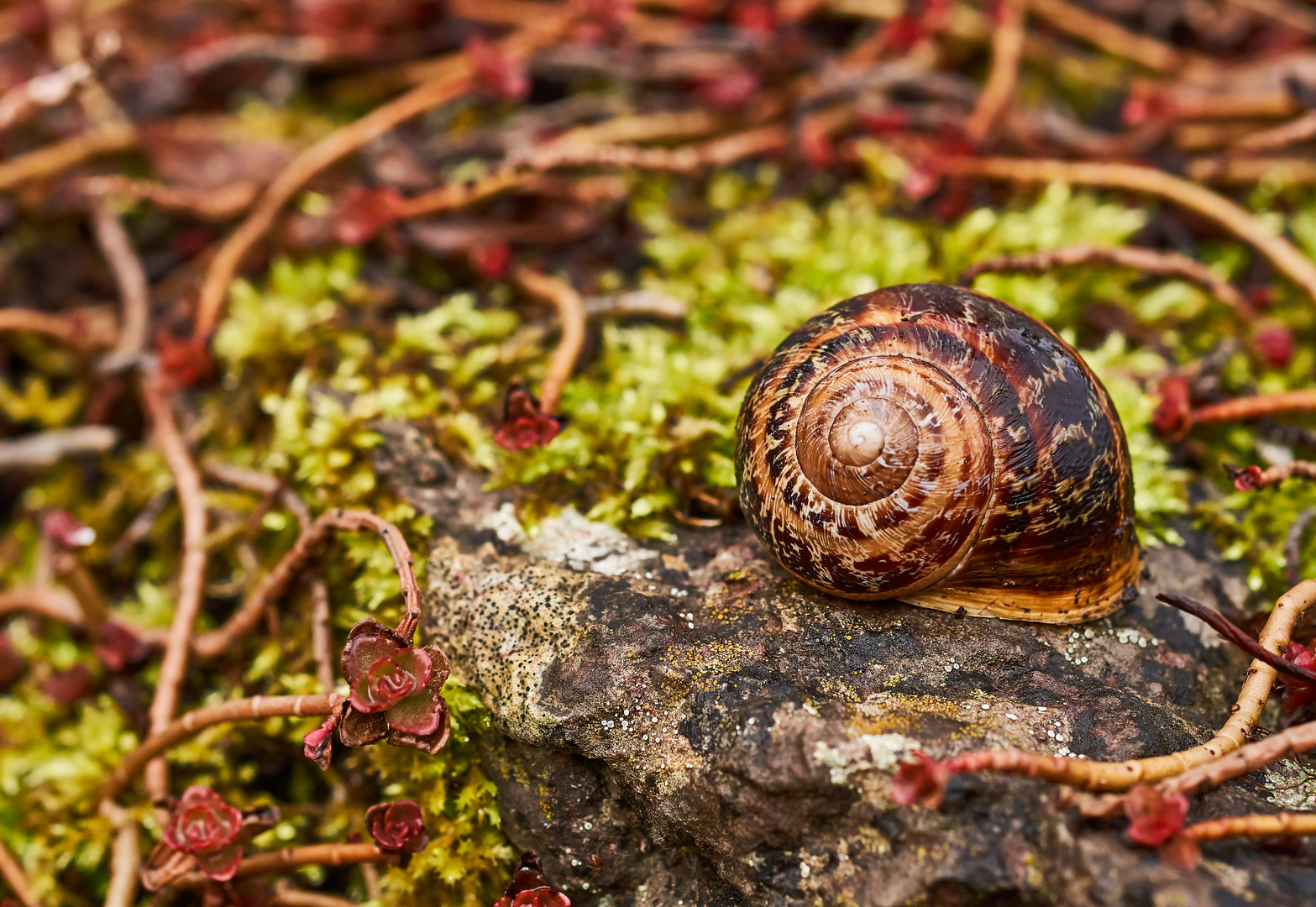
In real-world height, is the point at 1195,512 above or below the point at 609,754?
above

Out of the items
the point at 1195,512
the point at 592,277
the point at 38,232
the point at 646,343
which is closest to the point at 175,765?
the point at 646,343

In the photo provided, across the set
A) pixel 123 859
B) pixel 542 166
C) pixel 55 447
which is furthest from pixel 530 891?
pixel 55 447

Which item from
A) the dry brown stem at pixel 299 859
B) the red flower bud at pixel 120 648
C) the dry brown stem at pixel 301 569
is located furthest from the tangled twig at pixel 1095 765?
the red flower bud at pixel 120 648

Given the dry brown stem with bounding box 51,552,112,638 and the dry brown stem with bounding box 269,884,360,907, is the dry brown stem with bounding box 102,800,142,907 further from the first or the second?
the dry brown stem with bounding box 51,552,112,638

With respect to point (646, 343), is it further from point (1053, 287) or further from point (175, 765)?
point (175, 765)

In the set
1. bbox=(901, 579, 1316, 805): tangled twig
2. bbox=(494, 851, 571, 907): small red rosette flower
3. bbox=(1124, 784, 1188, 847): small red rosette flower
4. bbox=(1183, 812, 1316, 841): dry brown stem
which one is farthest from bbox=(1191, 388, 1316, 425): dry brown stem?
bbox=(494, 851, 571, 907): small red rosette flower

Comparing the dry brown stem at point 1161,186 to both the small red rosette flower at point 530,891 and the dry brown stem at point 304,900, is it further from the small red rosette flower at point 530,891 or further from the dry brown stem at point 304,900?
the dry brown stem at point 304,900

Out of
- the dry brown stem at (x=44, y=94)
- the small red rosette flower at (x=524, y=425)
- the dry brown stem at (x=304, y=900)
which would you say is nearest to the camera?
the dry brown stem at (x=304, y=900)
